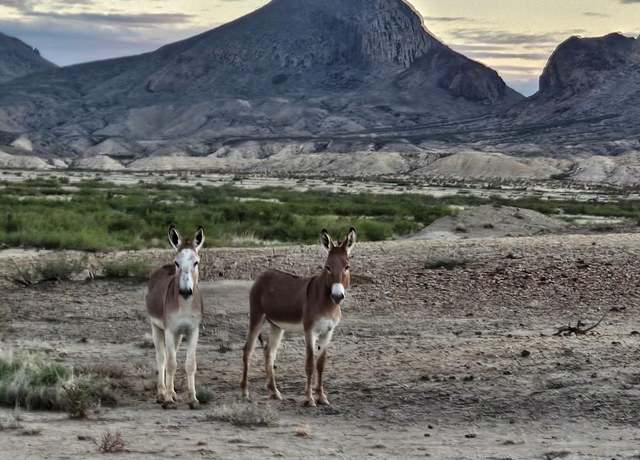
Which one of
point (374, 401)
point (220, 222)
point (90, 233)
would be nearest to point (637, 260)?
point (374, 401)

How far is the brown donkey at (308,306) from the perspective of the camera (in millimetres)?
11852

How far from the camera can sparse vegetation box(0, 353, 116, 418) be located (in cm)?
1161

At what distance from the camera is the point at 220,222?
135ft

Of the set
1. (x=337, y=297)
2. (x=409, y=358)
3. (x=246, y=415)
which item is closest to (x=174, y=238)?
(x=337, y=297)

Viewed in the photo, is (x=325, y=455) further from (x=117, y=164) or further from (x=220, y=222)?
(x=117, y=164)

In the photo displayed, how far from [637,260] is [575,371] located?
Answer: 910cm

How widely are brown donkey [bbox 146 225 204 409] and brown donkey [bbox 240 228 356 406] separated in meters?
0.87

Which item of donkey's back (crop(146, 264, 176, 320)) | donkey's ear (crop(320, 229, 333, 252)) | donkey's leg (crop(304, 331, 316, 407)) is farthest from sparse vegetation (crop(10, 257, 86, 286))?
donkey's ear (crop(320, 229, 333, 252))

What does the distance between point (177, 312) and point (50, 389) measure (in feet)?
5.79

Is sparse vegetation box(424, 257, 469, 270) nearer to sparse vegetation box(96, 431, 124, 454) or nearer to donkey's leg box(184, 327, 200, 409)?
donkey's leg box(184, 327, 200, 409)

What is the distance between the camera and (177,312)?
39.1 feet

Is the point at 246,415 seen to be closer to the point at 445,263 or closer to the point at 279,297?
the point at 279,297

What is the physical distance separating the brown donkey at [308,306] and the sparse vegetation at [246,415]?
36.1 inches

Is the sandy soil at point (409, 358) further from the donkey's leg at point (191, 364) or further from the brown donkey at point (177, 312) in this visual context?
the brown donkey at point (177, 312)
